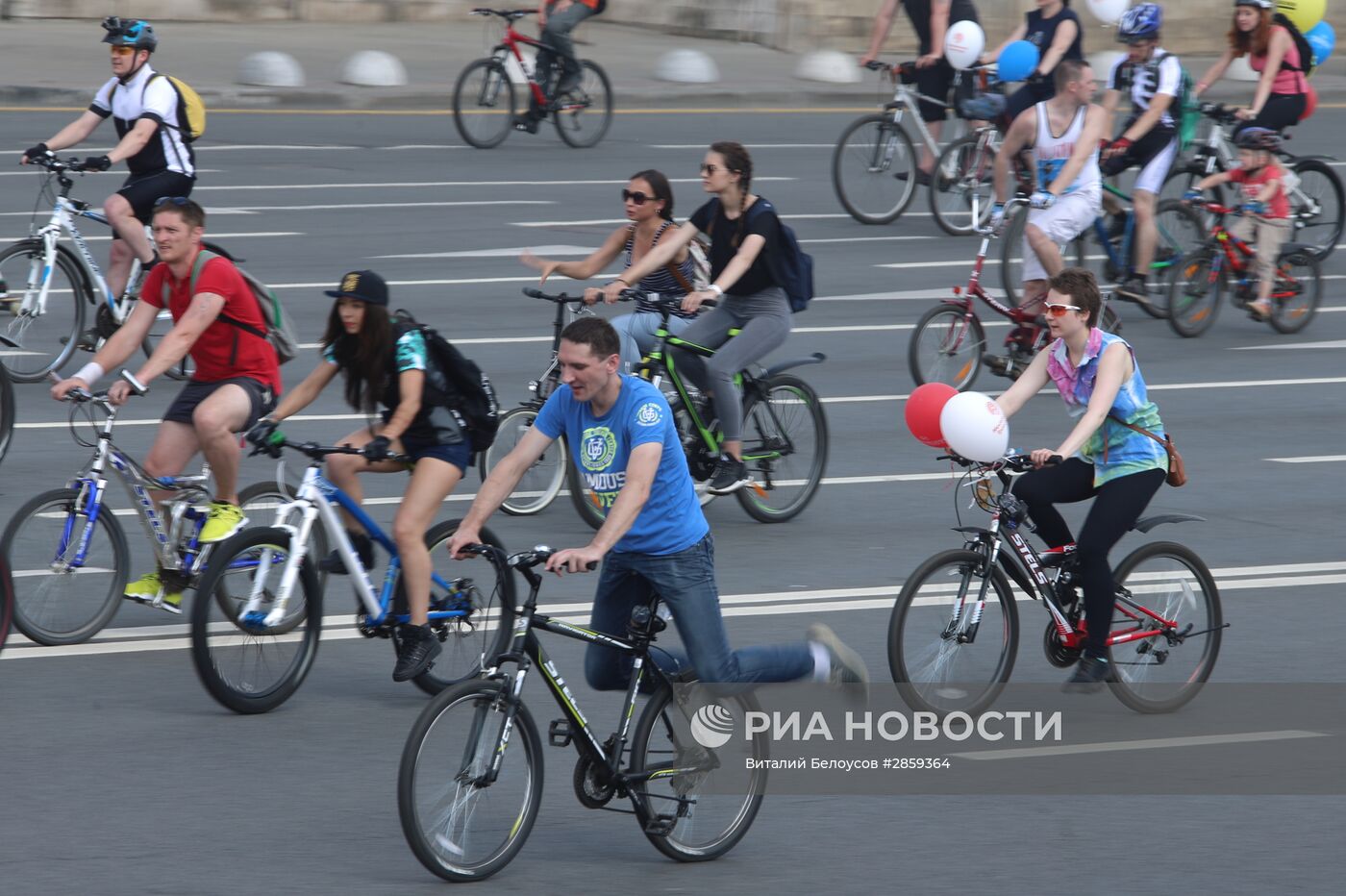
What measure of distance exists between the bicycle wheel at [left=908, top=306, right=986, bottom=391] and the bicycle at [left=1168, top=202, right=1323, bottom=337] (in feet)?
8.99

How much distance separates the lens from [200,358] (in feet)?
28.6

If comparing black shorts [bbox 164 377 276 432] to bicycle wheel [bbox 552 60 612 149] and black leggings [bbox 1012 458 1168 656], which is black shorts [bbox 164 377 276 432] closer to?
black leggings [bbox 1012 458 1168 656]

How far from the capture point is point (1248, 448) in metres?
12.6

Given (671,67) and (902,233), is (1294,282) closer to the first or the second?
(902,233)

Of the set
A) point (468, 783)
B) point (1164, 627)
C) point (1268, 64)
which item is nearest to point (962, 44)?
point (1268, 64)

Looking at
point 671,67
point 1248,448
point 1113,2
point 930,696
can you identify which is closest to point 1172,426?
point 1248,448

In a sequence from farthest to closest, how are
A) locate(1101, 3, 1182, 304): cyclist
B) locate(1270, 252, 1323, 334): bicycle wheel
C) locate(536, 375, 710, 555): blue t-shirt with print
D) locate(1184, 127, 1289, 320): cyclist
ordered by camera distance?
locate(1270, 252, 1323, 334): bicycle wheel < locate(1184, 127, 1289, 320): cyclist < locate(1101, 3, 1182, 304): cyclist < locate(536, 375, 710, 555): blue t-shirt with print

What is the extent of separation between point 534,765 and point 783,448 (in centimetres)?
508

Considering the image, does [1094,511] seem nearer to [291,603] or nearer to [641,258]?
[291,603]

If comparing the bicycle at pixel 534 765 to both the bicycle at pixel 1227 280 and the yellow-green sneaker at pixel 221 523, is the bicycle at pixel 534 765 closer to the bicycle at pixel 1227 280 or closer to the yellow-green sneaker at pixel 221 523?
the yellow-green sneaker at pixel 221 523

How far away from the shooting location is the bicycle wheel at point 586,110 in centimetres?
2277

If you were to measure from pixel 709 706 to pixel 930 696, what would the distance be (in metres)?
1.60

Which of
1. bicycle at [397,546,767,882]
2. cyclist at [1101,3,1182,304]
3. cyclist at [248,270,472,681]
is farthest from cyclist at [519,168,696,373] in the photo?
cyclist at [1101,3,1182,304]

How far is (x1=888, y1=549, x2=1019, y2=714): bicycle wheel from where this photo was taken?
7.46 metres
